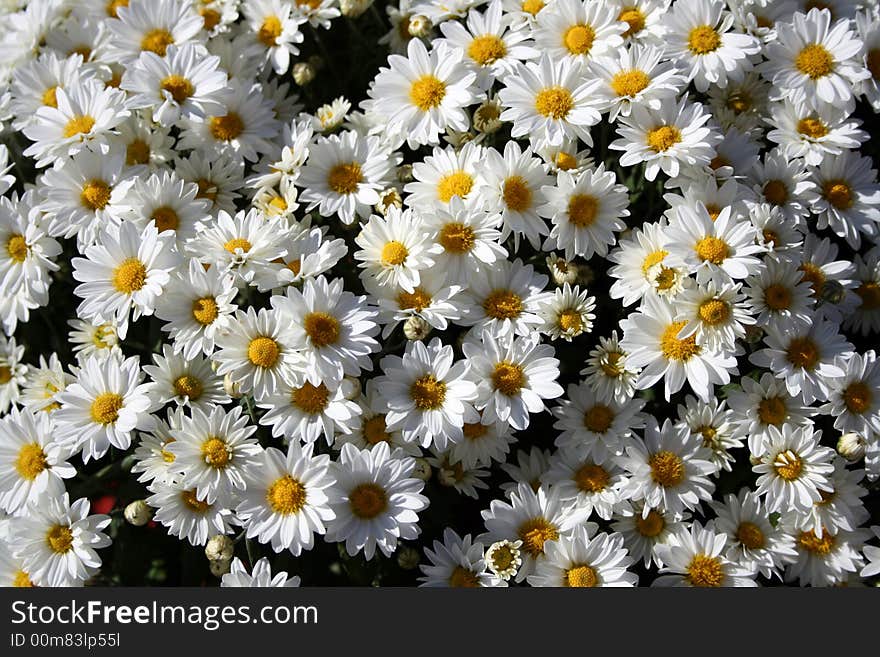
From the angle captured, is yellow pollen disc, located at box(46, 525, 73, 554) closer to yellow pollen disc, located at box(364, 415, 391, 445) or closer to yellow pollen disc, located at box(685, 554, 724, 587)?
yellow pollen disc, located at box(364, 415, 391, 445)

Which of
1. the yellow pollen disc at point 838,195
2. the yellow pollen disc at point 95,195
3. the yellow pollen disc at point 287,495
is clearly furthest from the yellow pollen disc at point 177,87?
the yellow pollen disc at point 838,195

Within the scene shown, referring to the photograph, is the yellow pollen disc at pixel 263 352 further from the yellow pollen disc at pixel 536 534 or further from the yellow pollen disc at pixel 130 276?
the yellow pollen disc at pixel 536 534

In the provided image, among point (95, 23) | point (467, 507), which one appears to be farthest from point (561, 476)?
point (95, 23)

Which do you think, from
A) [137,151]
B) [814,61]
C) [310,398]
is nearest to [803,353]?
[814,61]

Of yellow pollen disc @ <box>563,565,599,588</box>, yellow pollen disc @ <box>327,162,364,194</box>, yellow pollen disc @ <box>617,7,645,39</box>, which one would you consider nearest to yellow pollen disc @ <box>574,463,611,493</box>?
yellow pollen disc @ <box>563,565,599,588</box>

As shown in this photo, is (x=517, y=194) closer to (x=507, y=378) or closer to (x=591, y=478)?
(x=507, y=378)
